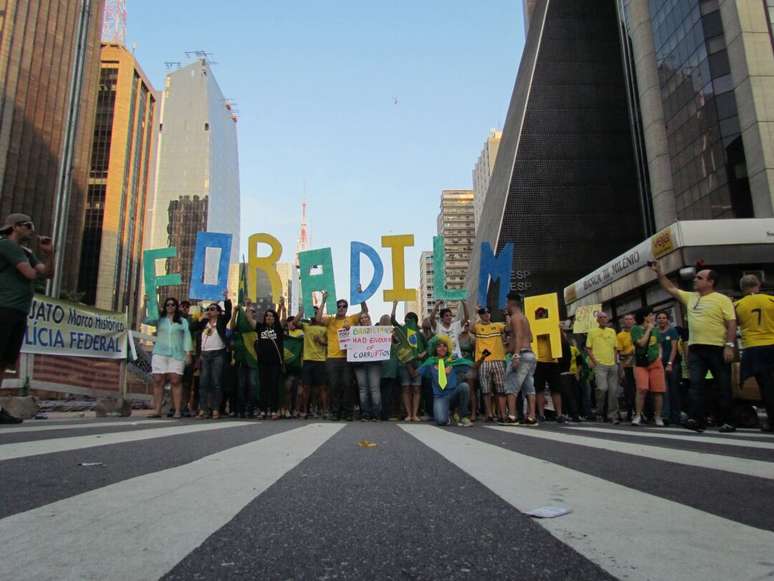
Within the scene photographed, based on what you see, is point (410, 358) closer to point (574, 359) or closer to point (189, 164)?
point (574, 359)

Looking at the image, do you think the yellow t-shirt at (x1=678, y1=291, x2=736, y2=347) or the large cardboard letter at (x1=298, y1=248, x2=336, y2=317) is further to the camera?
the large cardboard letter at (x1=298, y1=248, x2=336, y2=317)

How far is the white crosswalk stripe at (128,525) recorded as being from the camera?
4.03ft

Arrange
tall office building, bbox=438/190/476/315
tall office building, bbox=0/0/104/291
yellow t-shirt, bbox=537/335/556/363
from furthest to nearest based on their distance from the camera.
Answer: tall office building, bbox=438/190/476/315, tall office building, bbox=0/0/104/291, yellow t-shirt, bbox=537/335/556/363

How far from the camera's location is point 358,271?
38.9ft

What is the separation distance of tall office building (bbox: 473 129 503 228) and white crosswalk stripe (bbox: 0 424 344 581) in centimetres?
13219

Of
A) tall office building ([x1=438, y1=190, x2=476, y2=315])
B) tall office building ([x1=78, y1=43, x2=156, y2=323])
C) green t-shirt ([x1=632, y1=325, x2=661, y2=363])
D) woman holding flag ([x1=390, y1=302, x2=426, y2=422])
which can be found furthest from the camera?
tall office building ([x1=438, y1=190, x2=476, y2=315])

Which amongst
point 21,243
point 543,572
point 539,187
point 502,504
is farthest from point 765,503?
point 539,187

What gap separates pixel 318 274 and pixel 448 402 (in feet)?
16.8

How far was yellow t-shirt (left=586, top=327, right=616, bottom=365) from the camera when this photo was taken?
9.31 metres

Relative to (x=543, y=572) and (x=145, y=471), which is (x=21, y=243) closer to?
(x=145, y=471)

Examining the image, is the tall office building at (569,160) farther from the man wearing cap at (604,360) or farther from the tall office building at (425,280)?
the tall office building at (425,280)

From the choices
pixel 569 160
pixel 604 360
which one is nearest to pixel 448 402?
pixel 604 360

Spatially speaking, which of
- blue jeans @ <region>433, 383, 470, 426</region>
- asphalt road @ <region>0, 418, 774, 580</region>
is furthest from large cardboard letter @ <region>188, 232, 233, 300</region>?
asphalt road @ <region>0, 418, 774, 580</region>

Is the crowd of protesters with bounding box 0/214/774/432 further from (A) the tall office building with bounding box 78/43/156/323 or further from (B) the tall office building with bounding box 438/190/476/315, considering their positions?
(B) the tall office building with bounding box 438/190/476/315
